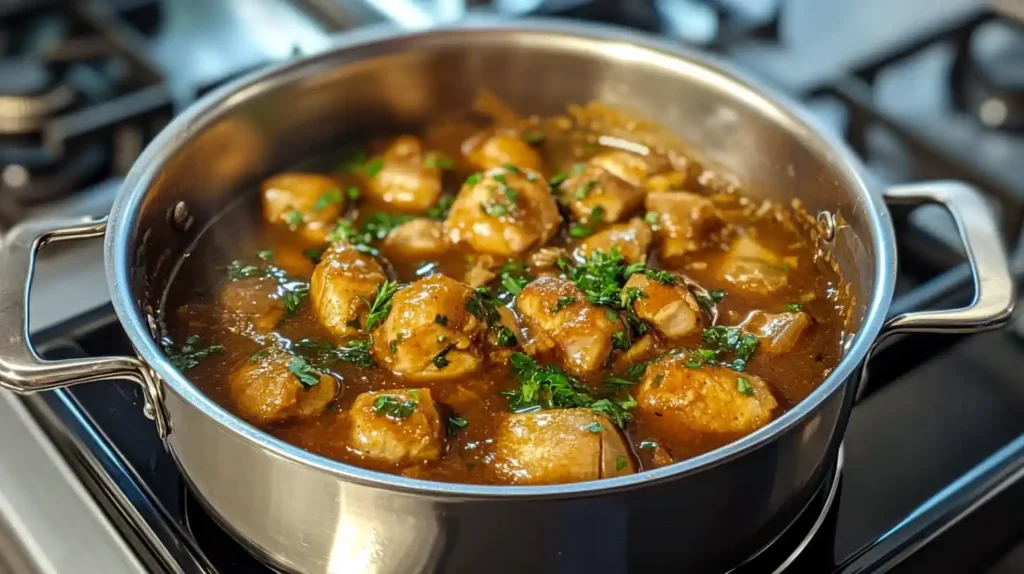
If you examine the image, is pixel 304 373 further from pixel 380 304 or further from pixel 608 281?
pixel 608 281

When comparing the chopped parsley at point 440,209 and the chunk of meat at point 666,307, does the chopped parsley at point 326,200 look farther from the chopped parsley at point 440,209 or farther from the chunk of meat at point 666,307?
the chunk of meat at point 666,307

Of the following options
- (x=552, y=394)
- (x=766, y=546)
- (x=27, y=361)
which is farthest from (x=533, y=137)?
(x=27, y=361)

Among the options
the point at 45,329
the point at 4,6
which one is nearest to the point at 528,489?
the point at 45,329

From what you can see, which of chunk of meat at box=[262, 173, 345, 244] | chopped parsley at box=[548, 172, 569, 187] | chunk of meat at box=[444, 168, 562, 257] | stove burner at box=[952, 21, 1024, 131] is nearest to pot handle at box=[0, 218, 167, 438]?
chunk of meat at box=[262, 173, 345, 244]

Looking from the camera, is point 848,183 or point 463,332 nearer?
point 463,332

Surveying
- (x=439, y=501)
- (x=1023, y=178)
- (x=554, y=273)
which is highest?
(x=439, y=501)

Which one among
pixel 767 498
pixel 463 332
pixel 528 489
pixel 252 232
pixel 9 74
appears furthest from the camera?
pixel 9 74

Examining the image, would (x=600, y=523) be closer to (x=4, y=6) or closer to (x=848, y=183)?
(x=848, y=183)
